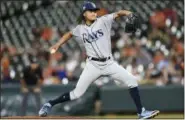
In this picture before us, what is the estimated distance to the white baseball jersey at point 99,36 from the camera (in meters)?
9.47

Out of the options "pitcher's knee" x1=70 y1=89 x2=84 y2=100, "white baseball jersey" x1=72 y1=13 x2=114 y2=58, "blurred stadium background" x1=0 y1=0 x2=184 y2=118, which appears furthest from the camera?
"blurred stadium background" x1=0 y1=0 x2=184 y2=118

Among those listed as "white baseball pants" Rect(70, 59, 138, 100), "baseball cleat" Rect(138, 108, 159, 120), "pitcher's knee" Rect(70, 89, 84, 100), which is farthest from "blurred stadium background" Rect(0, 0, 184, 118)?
"baseball cleat" Rect(138, 108, 159, 120)

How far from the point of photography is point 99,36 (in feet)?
31.1

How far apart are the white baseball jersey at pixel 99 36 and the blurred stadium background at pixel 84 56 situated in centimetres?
522

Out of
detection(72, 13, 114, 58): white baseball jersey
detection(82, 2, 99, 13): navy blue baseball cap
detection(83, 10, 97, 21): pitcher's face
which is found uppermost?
detection(82, 2, 99, 13): navy blue baseball cap

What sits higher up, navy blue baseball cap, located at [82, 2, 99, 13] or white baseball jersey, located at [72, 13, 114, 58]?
navy blue baseball cap, located at [82, 2, 99, 13]

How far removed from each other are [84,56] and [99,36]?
313 inches

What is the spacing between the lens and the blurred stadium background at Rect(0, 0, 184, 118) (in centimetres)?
1583

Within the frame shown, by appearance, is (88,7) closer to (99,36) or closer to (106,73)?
(99,36)

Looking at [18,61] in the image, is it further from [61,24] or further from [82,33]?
[82,33]

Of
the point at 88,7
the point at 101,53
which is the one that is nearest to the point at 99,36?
the point at 101,53

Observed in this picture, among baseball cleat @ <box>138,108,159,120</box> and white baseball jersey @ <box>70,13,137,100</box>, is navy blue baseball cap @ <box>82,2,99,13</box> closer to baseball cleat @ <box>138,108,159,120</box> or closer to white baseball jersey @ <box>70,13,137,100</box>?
white baseball jersey @ <box>70,13,137,100</box>

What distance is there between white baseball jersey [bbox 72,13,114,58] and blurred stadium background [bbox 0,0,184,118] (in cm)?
522

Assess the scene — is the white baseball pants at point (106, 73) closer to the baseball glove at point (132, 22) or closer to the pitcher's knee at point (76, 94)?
the pitcher's knee at point (76, 94)
